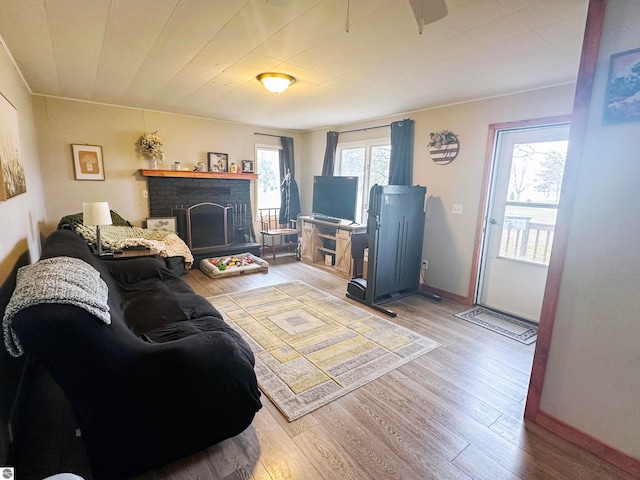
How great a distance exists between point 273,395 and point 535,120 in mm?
3477

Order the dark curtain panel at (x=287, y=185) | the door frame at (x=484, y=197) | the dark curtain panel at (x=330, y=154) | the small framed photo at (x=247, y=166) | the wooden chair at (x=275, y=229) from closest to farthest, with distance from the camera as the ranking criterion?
the door frame at (x=484, y=197) → the dark curtain panel at (x=330, y=154) → the small framed photo at (x=247, y=166) → the wooden chair at (x=275, y=229) → the dark curtain panel at (x=287, y=185)

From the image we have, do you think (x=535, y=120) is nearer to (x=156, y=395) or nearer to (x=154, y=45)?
(x=154, y=45)

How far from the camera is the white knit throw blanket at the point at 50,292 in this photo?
1.13m

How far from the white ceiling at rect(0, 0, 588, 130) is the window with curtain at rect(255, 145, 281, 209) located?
224 cm

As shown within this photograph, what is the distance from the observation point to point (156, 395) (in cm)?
140

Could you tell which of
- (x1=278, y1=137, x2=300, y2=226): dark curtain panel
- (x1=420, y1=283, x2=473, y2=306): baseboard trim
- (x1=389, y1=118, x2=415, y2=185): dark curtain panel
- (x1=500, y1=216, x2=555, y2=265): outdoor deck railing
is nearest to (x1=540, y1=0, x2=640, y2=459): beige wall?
(x1=500, y1=216, x2=555, y2=265): outdoor deck railing

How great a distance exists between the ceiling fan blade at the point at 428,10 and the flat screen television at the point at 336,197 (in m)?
2.98

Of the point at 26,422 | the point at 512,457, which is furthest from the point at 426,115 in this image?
the point at 26,422

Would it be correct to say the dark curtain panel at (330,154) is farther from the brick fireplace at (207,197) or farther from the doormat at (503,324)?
the doormat at (503,324)

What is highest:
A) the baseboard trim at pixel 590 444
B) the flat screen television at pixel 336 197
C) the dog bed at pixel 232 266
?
the flat screen television at pixel 336 197

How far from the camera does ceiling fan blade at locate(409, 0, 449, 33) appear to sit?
1635 millimetres

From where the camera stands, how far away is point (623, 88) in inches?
59.0

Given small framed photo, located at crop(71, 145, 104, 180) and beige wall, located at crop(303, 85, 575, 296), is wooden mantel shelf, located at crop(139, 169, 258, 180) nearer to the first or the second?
small framed photo, located at crop(71, 145, 104, 180)

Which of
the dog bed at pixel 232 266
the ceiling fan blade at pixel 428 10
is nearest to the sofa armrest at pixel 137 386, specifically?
Result: the ceiling fan blade at pixel 428 10
